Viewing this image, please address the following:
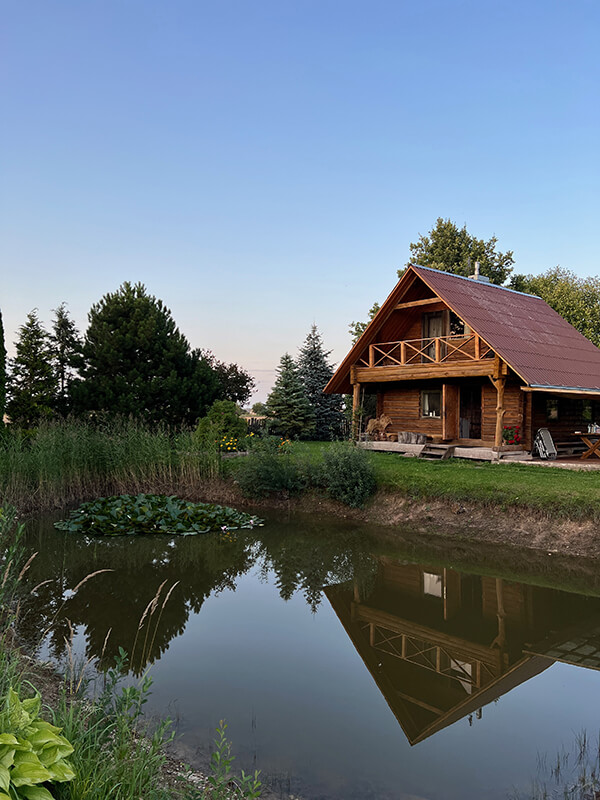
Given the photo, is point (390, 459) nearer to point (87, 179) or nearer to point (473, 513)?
point (473, 513)

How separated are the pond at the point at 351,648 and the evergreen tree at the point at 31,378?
13.9 m

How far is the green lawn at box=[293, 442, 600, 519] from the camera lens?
10.5 m

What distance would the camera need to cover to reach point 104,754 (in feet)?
10.8

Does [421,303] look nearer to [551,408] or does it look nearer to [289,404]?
[551,408]

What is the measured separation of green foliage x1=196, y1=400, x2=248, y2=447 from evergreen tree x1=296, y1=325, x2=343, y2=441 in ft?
26.0

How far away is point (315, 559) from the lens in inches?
→ 389

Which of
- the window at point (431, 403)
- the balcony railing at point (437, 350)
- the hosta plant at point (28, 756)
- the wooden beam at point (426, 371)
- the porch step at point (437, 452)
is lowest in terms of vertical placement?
the hosta plant at point (28, 756)

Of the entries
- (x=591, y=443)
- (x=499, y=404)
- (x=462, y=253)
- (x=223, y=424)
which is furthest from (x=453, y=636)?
(x=462, y=253)

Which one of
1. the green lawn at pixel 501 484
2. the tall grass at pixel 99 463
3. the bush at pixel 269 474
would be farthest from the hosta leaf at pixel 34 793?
the bush at pixel 269 474

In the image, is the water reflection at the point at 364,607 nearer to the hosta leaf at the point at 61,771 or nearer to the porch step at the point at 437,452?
the hosta leaf at the point at 61,771

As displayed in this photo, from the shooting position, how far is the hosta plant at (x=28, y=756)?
215 centimetres

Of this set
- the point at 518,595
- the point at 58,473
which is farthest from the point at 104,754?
the point at 58,473

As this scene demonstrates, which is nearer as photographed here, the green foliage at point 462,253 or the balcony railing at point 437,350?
the balcony railing at point 437,350

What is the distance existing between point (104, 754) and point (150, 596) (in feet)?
15.6
